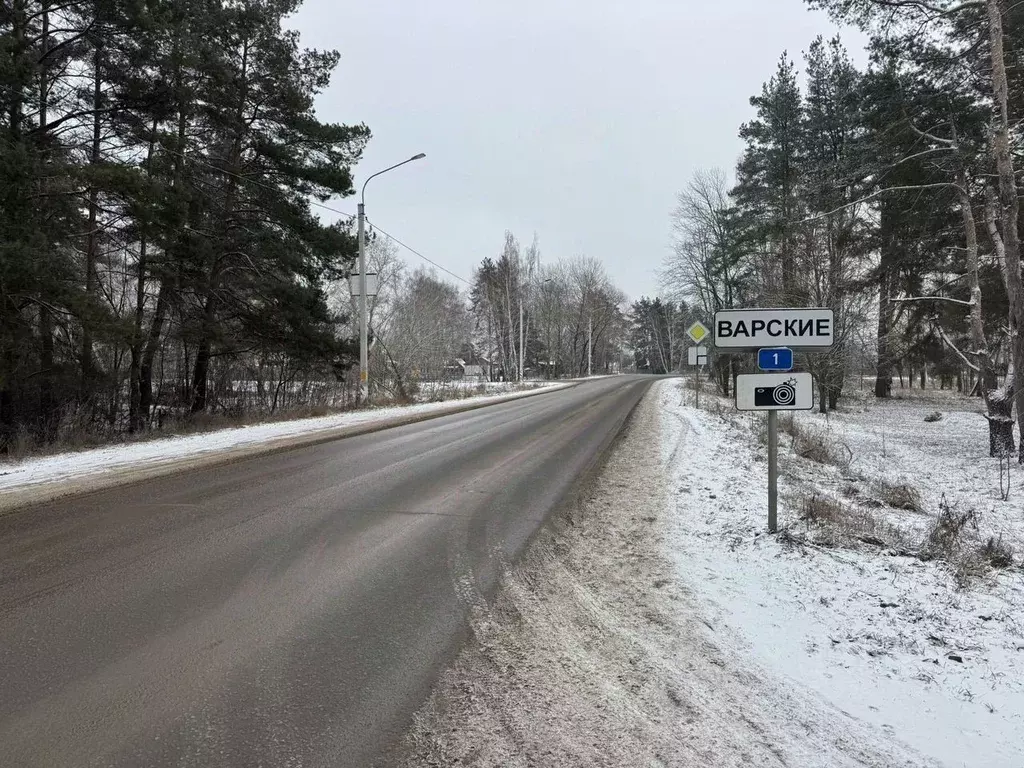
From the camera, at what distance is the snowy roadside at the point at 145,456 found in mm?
7824

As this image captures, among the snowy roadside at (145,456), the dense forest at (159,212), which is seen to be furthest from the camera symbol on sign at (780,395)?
the dense forest at (159,212)

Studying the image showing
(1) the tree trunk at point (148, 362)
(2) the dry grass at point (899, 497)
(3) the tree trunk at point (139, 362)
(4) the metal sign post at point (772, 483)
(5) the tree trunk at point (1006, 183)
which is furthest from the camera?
(1) the tree trunk at point (148, 362)

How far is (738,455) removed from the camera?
1042 cm

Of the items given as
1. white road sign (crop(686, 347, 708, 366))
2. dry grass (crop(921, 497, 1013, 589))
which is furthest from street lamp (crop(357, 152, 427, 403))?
dry grass (crop(921, 497, 1013, 589))

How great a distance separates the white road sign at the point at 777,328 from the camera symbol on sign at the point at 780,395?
1.28 feet

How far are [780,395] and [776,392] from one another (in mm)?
46

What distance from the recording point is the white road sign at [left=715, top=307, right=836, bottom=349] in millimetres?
5574

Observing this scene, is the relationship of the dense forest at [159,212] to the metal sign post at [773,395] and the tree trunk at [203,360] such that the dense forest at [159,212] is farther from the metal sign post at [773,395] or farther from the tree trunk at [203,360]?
the metal sign post at [773,395]

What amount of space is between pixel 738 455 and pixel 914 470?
4.94m

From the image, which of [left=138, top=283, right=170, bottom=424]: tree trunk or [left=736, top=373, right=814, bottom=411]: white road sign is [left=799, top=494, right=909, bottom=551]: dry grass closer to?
[left=736, top=373, right=814, bottom=411]: white road sign

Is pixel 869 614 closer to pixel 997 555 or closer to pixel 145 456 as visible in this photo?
pixel 997 555

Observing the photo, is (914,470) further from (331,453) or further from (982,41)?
(331,453)

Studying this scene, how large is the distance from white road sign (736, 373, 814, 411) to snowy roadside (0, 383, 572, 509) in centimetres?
824

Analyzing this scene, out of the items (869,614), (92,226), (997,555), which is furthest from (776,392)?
(92,226)
